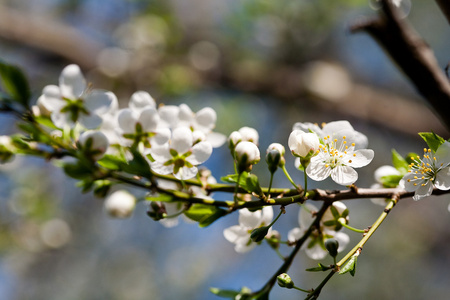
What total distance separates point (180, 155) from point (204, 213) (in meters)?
0.09

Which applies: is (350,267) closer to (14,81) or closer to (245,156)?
(245,156)

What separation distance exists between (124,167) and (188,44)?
324 centimetres

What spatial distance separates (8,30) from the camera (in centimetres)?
280

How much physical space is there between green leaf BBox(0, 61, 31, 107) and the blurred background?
2159 millimetres

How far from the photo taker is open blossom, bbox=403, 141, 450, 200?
61cm

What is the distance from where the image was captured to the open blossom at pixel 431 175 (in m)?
0.61

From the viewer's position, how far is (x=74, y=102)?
0.66m

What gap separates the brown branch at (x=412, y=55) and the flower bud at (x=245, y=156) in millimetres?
384

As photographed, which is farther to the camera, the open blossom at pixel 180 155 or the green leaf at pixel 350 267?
the open blossom at pixel 180 155

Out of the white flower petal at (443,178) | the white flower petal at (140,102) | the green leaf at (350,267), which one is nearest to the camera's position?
the green leaf at (350,267)

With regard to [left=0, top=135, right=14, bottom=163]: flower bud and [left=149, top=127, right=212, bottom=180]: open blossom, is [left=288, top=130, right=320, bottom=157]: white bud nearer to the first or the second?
[left=149, top=127, right=212, bottom=180]: open blossom

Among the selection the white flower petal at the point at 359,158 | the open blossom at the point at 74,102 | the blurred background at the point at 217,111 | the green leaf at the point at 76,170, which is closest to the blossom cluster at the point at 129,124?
the open blossom at the point at 74,102

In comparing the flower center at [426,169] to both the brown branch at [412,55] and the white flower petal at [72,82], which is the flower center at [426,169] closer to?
the brown branch at [412,55]

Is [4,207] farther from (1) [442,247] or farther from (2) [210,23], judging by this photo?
(1) [442,247]
